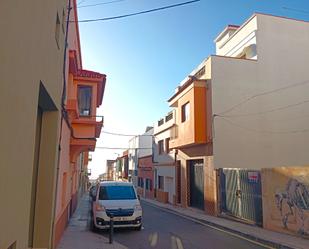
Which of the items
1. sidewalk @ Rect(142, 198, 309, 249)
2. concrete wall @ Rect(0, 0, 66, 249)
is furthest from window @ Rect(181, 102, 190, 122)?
concrete wall @ Rect(0, 0, 66, 249)

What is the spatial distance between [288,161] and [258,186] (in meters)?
7.54

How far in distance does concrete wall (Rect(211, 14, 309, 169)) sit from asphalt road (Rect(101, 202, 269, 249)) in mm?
6028

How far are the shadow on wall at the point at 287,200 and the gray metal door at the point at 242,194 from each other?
730 mm

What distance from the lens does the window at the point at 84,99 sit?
15138 mm

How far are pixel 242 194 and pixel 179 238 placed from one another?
4.73 meters

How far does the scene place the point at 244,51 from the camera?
21875 mm

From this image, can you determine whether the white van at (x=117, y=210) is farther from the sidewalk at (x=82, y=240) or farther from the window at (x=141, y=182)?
the window at (x=141, y=182)

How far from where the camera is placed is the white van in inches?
511

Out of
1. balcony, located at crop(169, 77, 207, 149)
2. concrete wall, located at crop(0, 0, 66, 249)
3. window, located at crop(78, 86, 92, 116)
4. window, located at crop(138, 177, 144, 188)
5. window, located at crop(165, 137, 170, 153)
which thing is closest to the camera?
concrete wall, located at crop(0, 0, 66, 249)

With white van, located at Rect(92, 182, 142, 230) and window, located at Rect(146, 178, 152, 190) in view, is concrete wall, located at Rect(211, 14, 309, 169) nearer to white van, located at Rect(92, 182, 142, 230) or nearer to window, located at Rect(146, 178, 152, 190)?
white van, located at Rect(92, 182, 142, 230)

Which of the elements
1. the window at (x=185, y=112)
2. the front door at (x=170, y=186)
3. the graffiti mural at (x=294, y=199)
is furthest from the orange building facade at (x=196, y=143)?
the graffiti mural at (x=294, y=199)

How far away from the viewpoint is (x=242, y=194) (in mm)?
15266

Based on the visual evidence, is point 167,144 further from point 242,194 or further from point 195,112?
point 242,194

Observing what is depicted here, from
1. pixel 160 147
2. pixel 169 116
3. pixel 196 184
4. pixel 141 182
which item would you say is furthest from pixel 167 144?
pixel 141 182
